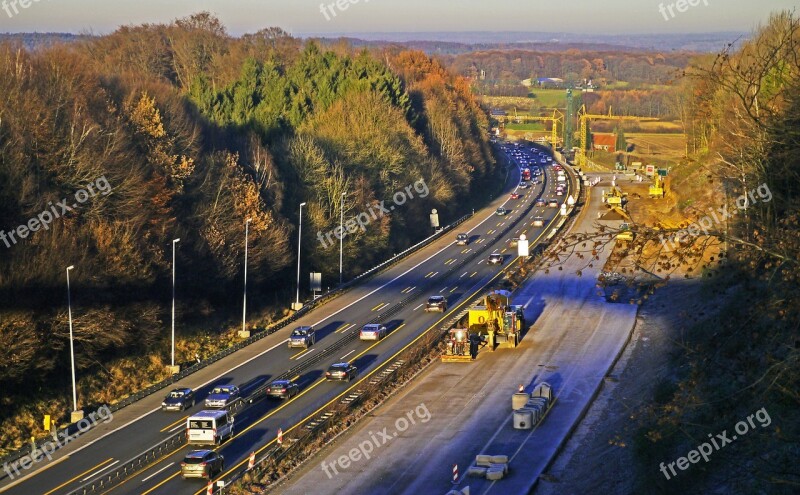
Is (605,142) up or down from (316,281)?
down

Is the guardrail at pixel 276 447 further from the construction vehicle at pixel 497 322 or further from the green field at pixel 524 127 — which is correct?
the green field at pixel 524 127

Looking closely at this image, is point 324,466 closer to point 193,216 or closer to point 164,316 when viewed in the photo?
point 164,316

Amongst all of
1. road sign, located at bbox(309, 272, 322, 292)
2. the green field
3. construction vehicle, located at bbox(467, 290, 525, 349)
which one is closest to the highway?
road sign, located at bbox(309, 272, 322, 292)

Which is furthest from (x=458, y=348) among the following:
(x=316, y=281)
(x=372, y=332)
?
(x=316, y=281)

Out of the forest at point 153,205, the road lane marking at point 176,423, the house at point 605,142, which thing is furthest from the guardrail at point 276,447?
the house at point 605,142

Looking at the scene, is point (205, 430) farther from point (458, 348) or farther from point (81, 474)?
point (458, 348)

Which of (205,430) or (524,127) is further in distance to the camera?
(524,127)

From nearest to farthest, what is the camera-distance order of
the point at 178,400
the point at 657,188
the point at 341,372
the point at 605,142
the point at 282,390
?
the point at 178,400 → the point at 282,390 → the point at 341,372 → the point at 657,188 → the point at 605,142
